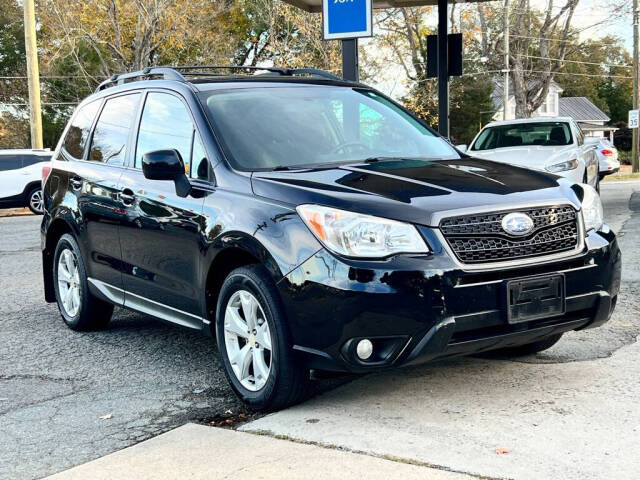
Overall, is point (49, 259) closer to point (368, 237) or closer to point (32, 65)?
point (368, 237)

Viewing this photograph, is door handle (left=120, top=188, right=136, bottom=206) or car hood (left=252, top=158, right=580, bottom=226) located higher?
car hood (left=252, top=158, right=580, bottom=226)

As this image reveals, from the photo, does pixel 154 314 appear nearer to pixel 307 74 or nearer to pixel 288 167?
pixel 288 167

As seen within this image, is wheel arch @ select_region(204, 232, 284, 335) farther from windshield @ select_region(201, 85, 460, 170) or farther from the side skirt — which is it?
windshield @ select_region(201, 85, 460, 170)

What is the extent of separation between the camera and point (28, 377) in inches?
210

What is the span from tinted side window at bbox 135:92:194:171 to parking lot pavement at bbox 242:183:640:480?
1759 mm

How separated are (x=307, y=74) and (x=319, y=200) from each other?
7.63ft

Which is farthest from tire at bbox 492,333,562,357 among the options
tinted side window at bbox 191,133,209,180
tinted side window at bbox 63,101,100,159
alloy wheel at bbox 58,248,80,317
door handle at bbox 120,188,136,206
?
tinted side window at bbox 63,101,100,159

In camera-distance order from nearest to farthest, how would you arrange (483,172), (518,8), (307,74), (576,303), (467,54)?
(576,303)
(483,172)
(307,74)
(518,8)
(467,54)

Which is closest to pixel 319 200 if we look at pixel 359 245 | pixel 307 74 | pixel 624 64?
pixel 359 245

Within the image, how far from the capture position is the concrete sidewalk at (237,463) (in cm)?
346

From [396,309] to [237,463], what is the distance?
981 millimetres

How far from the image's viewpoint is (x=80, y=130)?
6723 millimetres

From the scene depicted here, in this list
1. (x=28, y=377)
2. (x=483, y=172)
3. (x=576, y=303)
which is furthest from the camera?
(x=28, y=377)

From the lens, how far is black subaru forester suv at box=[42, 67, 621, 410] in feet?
12.9
